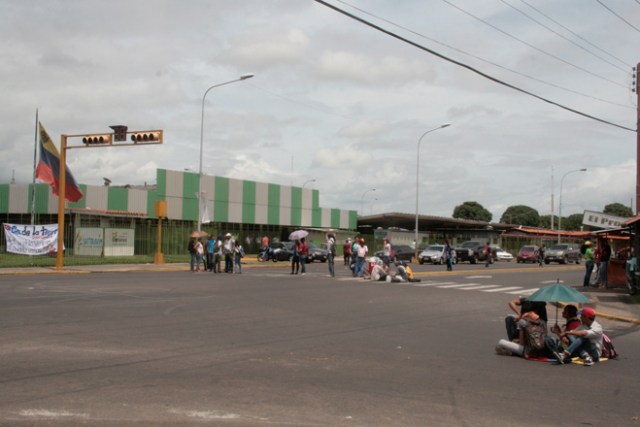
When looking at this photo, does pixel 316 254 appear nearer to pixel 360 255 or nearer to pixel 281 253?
pixel 281 253

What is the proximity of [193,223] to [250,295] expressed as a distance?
3723 cm

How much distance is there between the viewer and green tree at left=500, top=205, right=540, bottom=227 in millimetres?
158325

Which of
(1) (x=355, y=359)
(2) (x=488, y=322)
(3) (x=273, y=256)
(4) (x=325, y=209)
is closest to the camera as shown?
(1) (x=355, y=359)

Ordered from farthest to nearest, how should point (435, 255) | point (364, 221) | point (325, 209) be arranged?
point (364, 221), point (325, 209), point (435, 255)

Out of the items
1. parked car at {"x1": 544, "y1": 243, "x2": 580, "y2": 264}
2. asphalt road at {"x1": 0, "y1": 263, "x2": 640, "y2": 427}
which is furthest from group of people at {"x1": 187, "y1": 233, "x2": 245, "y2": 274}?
parked car at {"x1": 544, "y1": 243, "x2": 580, "y2": 264}

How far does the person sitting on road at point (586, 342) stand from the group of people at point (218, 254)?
21.4 metres

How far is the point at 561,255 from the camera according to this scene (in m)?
55.1

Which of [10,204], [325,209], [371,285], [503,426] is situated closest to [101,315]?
[503,426]

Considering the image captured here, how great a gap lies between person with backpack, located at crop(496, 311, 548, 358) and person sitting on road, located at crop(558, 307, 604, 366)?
1.11 feet

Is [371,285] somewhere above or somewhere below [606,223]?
A: below

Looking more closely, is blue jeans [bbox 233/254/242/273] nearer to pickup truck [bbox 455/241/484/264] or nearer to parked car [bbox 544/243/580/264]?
pickup truck [bbox 455/241/484/264]

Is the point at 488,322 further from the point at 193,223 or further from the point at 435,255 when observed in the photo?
the point at 193,223

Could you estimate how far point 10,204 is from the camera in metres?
49.4

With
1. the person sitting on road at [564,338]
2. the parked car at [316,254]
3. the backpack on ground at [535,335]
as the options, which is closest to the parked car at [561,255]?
the parked car at [316,254]
